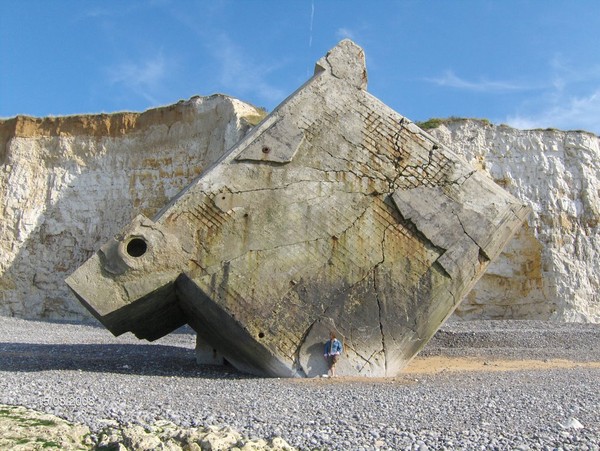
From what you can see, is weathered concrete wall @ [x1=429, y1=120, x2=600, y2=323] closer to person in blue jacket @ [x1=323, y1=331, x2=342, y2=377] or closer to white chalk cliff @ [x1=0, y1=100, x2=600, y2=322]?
white chalk cliff @ [x1=0, y1=100, x2=600, y2=322]

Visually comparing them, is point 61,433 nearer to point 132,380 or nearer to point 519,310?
point 132,380

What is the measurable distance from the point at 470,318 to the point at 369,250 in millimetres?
12564

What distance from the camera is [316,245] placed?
7.29 m

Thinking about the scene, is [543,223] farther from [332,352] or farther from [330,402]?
[330,402]

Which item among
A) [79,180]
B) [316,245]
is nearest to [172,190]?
[79,180]

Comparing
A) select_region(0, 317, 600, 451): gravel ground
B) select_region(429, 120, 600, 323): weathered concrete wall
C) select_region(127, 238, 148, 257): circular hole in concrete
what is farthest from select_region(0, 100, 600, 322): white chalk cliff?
select_region(127, 238, 148, 257): circular hole in concrete

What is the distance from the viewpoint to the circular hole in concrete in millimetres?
7101

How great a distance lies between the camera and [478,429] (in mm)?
4859

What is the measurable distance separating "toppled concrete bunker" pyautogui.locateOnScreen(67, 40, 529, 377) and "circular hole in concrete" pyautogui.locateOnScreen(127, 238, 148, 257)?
19mm

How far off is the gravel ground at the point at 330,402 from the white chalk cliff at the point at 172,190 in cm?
1007

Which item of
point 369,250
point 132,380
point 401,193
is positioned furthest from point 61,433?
point 401,193

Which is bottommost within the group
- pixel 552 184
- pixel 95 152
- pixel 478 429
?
pixel 478 429

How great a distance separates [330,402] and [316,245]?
2028 millimetres

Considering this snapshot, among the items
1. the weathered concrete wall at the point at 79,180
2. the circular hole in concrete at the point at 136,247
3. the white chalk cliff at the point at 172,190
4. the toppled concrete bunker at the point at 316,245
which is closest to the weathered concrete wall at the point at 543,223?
the white chalk cliff at the point at 172,190
